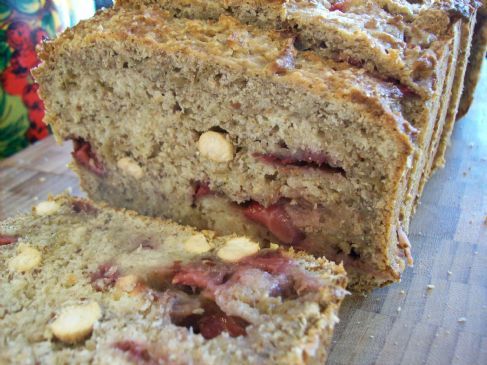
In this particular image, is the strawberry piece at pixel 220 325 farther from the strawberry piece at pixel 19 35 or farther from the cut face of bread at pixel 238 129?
the strawberry piece at pixel 19 35

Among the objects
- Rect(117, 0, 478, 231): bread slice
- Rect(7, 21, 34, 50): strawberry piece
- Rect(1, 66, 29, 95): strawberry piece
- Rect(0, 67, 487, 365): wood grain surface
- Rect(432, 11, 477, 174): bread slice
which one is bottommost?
Rect(0, 67, 487, 365): wood grain surface

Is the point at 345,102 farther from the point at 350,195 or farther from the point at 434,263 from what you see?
the point at 434,263

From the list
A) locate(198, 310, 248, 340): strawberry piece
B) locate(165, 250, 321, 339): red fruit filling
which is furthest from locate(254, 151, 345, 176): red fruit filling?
locate(198, 310, 248, 340): strawberry piece

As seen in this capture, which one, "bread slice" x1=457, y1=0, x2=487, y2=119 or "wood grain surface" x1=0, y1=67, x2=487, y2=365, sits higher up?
"bread slice" x1=457, y1=0, x2=487, y2=119

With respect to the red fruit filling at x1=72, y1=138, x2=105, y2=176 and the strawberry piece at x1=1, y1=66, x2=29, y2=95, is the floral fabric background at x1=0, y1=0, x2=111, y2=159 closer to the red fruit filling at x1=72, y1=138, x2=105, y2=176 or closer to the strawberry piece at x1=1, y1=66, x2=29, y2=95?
the strawberry piece at x1=1, y1=66, x2=29, y2=95

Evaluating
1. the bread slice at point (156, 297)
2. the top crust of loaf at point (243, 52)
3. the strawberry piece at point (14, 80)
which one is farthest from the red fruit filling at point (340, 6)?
the strawberry piece at point (14, 80)

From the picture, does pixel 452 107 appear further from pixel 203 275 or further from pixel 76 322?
pixel 76 322

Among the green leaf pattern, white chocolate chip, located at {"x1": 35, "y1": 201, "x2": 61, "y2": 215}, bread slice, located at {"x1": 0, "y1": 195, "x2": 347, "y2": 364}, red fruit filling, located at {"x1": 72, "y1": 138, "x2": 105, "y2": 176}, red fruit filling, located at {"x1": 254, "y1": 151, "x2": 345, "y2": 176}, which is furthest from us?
the green leaf pattern
